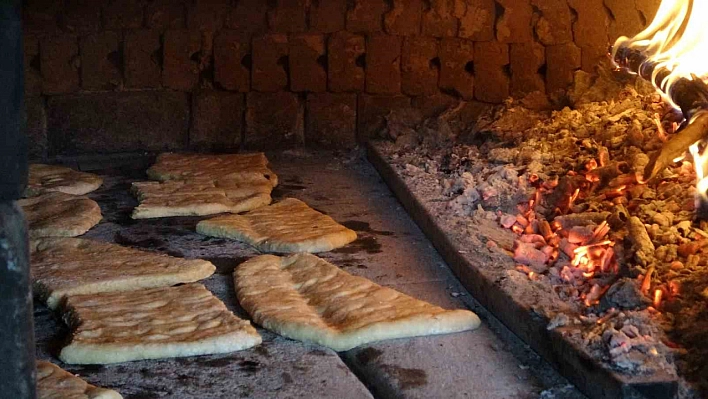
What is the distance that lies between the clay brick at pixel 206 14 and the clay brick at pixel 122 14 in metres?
0.30

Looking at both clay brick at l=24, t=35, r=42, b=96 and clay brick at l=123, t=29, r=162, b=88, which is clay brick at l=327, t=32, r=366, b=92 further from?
clay brick at l=24, t=35, r=42, b=96

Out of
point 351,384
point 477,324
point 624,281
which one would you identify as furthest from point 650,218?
point 351,384

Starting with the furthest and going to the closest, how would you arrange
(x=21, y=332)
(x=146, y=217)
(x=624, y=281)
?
(x=146, y=217) → (x=624, y=281) → (x=21, y=332)

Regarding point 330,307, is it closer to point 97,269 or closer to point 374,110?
point 97,269

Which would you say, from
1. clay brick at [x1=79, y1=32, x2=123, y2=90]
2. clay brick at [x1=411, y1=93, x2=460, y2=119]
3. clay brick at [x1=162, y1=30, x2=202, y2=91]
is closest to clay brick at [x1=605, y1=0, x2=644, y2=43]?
clay brick at [x1=411, y1=93, x2=460, y2=119]

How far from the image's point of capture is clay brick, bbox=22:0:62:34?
17.6 ft

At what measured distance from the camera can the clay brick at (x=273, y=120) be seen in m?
5.66

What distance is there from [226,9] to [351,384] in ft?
10.9

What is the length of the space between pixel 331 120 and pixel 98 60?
143 centimetres

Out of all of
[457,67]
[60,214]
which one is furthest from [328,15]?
[60,214]

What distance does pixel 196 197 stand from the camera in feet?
15.1

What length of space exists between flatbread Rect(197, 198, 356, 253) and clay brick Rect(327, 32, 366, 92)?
54.3 inches

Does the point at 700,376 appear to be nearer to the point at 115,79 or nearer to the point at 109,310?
the point at 109,310

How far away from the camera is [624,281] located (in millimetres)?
3029
